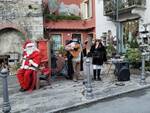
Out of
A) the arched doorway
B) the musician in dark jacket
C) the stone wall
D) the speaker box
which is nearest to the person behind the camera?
the speaker box

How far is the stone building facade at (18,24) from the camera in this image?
1797 cm

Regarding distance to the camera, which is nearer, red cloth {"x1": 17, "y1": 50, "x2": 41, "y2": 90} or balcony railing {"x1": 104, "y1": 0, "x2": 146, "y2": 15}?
red cloth {"x1": 17, "y1": 50, "x2": 41, "y2": 90}

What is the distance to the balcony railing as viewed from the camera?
1697cm

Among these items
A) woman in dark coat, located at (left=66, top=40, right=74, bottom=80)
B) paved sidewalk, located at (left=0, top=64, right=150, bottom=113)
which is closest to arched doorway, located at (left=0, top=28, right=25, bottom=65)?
paved sidewalk, located at (left=0, top=64, right=150, bottom=113)

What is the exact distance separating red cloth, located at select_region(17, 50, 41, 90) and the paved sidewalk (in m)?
0.36

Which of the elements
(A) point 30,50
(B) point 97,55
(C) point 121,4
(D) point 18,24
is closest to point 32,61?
(A) point 30,50

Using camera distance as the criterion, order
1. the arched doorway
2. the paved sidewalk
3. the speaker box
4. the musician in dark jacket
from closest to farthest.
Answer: the paved sidewalk, the speaker box, the musician in dark jacket, the arched doorway

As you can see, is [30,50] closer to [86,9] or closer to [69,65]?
[69,65]

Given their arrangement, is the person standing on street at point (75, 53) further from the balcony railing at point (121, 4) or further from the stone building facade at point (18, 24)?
the stone building facade at point (18, 24)

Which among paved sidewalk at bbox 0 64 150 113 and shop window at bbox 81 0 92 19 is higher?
shop window at bbox 81 0 92 19

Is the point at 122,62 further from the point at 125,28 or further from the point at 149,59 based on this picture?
the point at 125,28

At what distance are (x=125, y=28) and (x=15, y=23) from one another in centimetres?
638

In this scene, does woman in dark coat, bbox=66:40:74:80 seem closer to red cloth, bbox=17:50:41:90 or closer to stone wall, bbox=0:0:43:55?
red cloth, bbox=17:50:41:90

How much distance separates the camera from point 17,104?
28.2ft
